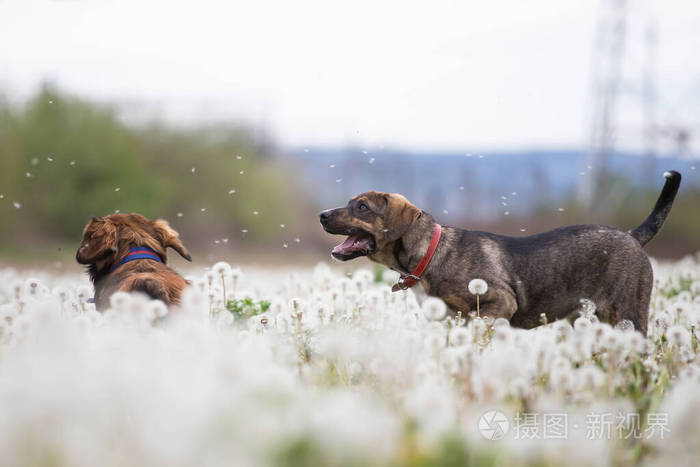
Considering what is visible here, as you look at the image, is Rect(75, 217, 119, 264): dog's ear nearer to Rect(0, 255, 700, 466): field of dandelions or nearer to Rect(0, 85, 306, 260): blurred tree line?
Rect(0, 255, 700, 466): field of dandelions

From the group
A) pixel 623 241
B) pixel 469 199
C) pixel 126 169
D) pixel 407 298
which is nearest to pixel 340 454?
pixel 407 298

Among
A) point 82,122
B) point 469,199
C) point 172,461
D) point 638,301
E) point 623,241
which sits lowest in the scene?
point 172,461

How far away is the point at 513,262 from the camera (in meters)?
6.48

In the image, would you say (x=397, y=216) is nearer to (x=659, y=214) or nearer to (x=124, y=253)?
(x=124, y=253)

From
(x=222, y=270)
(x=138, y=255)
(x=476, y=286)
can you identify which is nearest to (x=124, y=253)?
(x=138, y=255)

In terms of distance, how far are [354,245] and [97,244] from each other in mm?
2270

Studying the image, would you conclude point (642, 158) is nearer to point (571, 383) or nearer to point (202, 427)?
point (571, 383)

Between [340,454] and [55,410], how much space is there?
0.87m

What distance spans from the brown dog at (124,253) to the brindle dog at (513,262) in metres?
1.49

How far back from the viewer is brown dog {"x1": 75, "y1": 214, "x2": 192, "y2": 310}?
5.48 m

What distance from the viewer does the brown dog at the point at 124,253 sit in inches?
216

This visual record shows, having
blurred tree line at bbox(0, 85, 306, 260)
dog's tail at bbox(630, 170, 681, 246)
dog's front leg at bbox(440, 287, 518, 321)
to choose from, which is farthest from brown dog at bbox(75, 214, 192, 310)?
blurred tree line at bbox(0, 85, 306, 260)

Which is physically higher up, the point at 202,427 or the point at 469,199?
the point at 469,199

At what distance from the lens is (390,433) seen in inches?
86.7
